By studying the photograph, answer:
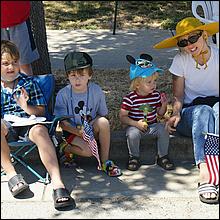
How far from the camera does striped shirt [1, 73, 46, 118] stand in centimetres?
471

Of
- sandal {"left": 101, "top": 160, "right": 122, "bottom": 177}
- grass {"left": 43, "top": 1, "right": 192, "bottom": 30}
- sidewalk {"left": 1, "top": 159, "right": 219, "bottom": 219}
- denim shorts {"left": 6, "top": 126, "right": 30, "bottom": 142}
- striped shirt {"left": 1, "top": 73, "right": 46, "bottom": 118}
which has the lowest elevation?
sidewalk {"left": 1, "top": 159, "right": 219, "bottom": 219}

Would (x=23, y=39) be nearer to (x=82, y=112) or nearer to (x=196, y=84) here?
(x=82, y=112)

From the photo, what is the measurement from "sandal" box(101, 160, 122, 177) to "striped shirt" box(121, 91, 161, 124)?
1.46 feet

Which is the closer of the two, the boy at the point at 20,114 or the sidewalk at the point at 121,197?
the sidewalk at the point at 121,197

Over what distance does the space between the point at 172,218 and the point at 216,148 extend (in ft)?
2.14

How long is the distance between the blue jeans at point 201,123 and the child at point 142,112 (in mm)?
303

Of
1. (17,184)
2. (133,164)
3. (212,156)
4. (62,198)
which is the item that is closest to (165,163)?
(133,164)

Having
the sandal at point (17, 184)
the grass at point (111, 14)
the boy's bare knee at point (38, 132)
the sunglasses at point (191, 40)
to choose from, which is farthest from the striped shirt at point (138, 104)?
the grass at point (111, 14)

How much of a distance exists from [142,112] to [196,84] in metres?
0.52

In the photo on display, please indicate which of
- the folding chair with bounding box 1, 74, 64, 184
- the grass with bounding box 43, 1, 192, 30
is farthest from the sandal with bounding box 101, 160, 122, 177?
the grass with bounding box 43, 1, 192, 30

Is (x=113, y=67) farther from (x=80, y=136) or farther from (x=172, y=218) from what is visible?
(x=172, y=218)

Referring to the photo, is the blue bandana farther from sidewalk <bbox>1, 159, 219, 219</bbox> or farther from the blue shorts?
the blue shorts

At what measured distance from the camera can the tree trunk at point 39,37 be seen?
20.0 ft

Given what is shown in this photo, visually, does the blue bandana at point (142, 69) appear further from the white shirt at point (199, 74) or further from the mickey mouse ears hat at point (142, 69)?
the white shirt at point (199, 74)
